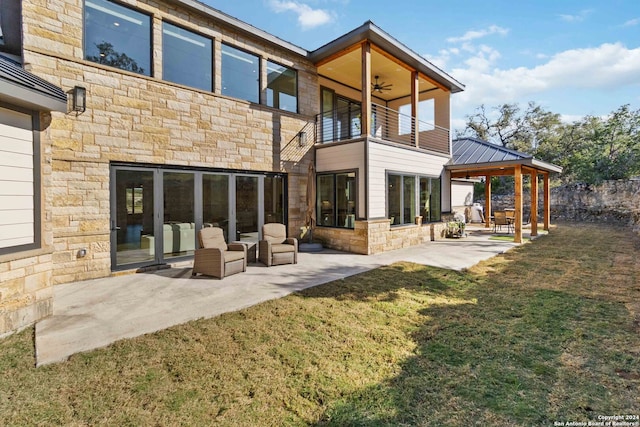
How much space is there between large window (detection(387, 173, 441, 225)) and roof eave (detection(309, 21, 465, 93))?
3866mm

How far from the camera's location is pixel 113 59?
6.43 metres

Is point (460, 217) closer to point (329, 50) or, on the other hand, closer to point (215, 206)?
point (329, 50)

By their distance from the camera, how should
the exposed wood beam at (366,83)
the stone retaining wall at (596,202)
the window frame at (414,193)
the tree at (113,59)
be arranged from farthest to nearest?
the stone retaining wall at (596,202), the window frame at (414,193), the exposed wood beam at (366,83), the tree at (113,59)

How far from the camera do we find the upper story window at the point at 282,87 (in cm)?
915

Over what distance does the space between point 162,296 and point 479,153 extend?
40.5 ft

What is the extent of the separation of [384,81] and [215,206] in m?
9.02

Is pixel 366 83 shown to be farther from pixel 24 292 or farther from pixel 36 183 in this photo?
pixel 24 292

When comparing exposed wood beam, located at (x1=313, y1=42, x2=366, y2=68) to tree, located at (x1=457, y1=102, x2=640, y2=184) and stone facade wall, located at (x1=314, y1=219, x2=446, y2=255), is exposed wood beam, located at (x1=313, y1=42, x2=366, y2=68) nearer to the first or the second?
stone facade wall, located at (x1=314, y1=219, x2=446, y2=255)

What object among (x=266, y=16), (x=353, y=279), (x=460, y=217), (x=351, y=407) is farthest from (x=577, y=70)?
(x=351, y=407)

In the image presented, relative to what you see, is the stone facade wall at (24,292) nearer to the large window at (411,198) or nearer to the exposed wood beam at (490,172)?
the large window at (411,198)

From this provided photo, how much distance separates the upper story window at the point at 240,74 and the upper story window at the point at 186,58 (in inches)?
16.8

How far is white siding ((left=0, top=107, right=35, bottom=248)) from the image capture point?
369 cm

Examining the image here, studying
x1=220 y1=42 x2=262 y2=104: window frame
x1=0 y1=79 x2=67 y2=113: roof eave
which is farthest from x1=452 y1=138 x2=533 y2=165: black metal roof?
x1=0 y1=79 x2=67 y2=113: roof eave

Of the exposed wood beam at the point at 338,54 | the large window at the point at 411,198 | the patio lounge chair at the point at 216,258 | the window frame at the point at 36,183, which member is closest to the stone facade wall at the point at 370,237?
the large window at the point at 411,198
